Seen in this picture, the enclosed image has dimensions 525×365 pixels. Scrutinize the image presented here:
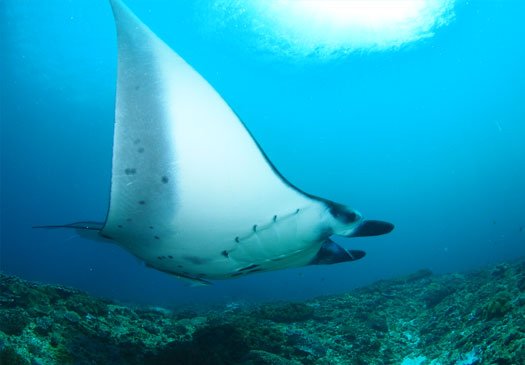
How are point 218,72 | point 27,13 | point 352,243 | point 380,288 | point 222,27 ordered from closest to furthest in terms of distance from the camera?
point 380,288
point 27,13
point 222,27
point 218,72
point 352,243

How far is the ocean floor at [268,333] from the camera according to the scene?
2.51 m

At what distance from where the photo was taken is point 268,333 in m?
3.62

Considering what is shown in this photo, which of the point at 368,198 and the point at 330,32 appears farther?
the point at 368,198

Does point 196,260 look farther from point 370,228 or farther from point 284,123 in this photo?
point 284,123

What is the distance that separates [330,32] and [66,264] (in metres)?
53.5

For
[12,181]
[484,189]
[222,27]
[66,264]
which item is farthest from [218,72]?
[484,189]

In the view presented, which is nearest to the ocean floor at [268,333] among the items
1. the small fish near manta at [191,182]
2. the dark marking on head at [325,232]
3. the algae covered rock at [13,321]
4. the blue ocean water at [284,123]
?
the algae covered rock at [13,321]

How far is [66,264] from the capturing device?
175 feet

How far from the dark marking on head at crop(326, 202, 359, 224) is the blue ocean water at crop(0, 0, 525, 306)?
1812 cm

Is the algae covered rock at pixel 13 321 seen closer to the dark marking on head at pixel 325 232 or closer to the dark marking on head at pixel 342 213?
the dark marking on head at pixel 325 232

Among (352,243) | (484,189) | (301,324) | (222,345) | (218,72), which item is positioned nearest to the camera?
(222,345)

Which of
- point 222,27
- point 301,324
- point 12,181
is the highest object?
point 222,27

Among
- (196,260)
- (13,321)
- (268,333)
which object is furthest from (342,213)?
(13,321)

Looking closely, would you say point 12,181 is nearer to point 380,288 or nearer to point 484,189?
point 380,288
